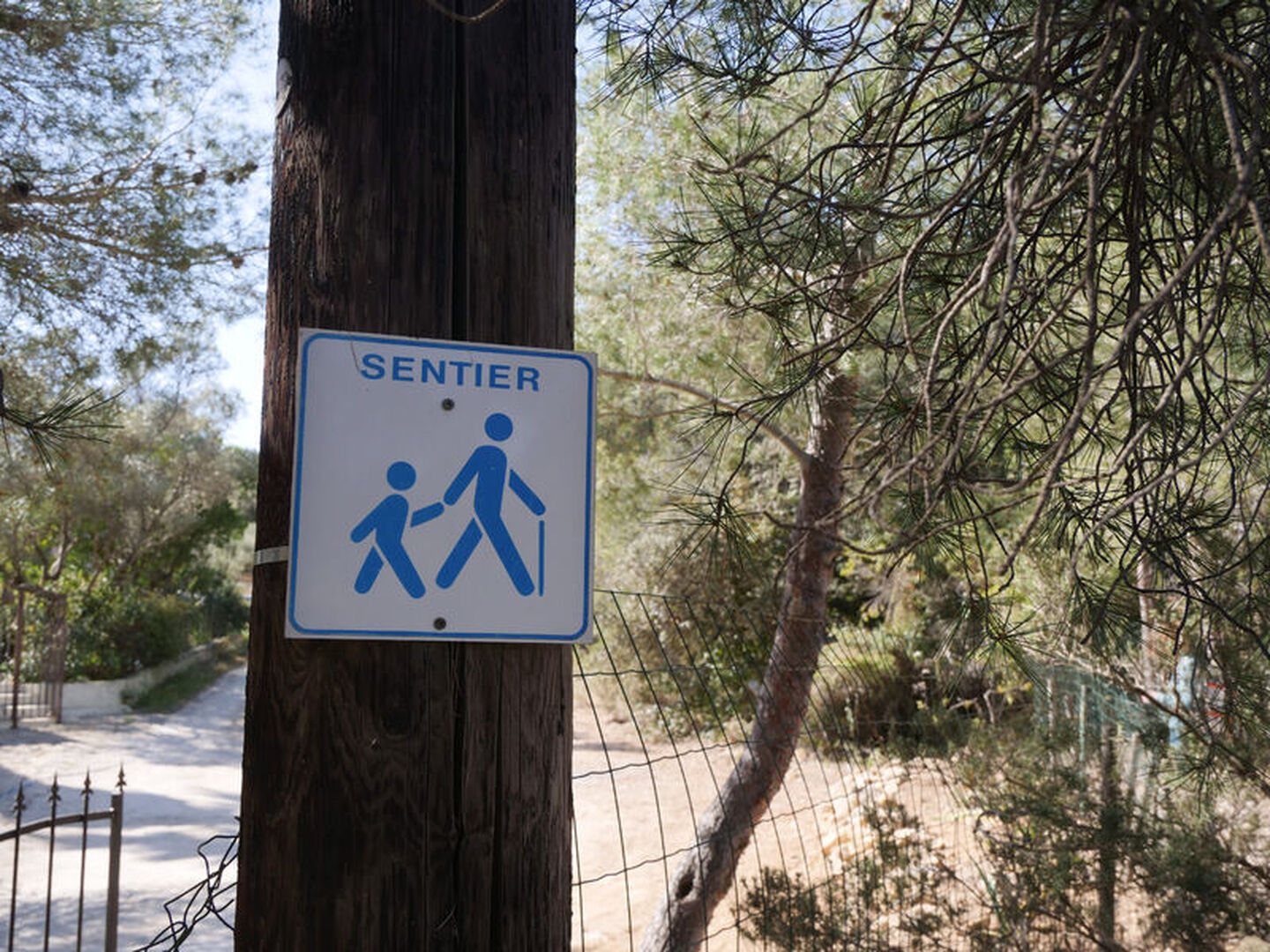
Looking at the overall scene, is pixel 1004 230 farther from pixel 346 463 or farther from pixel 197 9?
pixel 197 9

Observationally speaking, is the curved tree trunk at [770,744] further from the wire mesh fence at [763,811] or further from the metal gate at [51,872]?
the metal gate at [51,872]

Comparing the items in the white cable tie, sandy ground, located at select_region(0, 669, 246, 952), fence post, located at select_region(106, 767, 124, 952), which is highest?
the white cable tie

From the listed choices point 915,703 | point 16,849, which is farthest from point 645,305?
point 16,849

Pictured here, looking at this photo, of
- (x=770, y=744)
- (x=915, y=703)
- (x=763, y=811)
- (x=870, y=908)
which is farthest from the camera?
(x=915, y=703)

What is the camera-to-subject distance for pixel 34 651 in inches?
737

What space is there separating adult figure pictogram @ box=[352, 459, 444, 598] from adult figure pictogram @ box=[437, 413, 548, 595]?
0.04m

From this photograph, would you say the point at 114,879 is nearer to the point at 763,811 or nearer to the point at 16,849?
the point at 16,849

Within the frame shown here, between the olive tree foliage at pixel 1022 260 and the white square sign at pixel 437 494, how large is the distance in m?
0.51

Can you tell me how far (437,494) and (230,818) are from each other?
10869 mm

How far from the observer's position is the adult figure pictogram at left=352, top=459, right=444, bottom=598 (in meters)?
1.58

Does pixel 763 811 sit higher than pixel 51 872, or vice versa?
pixel 763 811

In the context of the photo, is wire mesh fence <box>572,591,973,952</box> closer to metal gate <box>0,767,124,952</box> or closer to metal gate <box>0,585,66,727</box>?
metal gate <box>0,767,124,952</box>

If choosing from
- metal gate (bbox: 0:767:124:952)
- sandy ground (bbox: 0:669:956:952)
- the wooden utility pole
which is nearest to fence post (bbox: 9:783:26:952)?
metal gate (bbox: 0:767:124:952)

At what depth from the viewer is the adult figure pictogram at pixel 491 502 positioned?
1.62 meters
